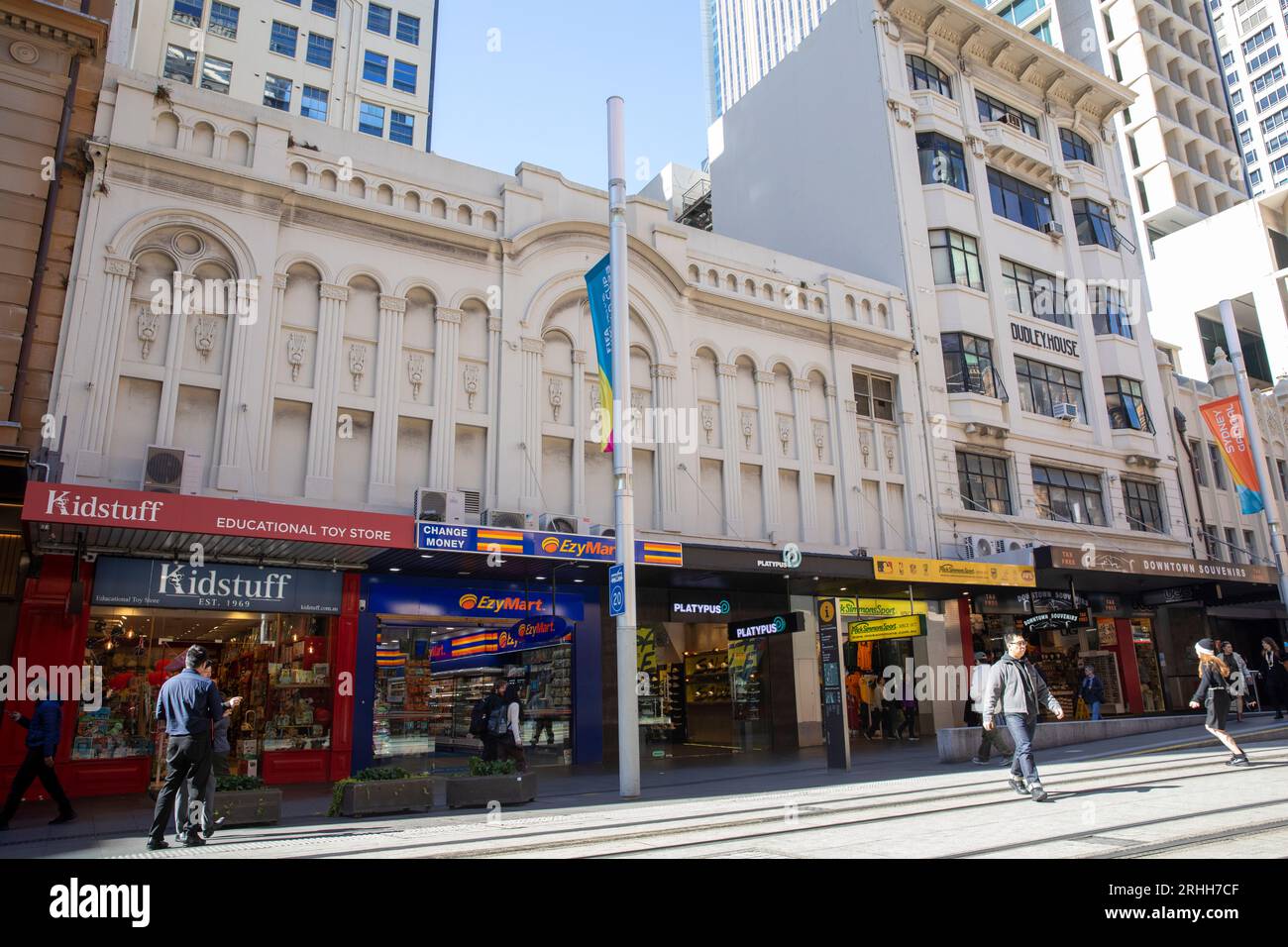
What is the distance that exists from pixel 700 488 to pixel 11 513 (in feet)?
45.2

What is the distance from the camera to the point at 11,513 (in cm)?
1448

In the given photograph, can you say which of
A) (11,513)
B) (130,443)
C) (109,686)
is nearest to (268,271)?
(130,443)

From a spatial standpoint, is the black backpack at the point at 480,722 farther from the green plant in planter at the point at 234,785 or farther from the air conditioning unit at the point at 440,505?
the green plant in planter at the point at 234,785

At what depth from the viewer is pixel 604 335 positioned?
1473cm

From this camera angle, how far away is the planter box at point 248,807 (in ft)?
33.0

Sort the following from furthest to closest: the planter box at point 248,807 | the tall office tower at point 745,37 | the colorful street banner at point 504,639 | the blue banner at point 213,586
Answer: the tall office tower at point 745,37 → the colorful street banner at point 504,639 → the blue banner at point 213,586 → the planter box at point 248,807

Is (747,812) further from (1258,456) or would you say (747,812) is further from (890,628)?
(1258,456)

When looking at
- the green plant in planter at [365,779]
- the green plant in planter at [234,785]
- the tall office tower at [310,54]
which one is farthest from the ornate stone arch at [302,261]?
the tall office tower at [310,54]

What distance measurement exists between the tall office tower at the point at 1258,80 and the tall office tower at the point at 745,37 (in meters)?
46.5

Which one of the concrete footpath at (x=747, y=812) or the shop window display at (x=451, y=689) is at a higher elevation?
the shop window display at (x=451, y=689)

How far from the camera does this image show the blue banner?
1488cm

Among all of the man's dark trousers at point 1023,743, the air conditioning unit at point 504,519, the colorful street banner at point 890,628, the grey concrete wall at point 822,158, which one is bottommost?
the man's dark trousers at point 1023,743

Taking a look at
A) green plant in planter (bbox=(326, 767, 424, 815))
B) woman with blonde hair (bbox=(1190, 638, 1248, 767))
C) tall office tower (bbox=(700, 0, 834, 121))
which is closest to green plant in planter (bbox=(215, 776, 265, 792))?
green plant in planter (bbox=(326, 767, 424, 815))

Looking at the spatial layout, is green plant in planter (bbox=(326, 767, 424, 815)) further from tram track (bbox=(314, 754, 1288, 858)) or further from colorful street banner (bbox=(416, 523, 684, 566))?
colorful street banner (bbox=(416, 523, 684, 566))
